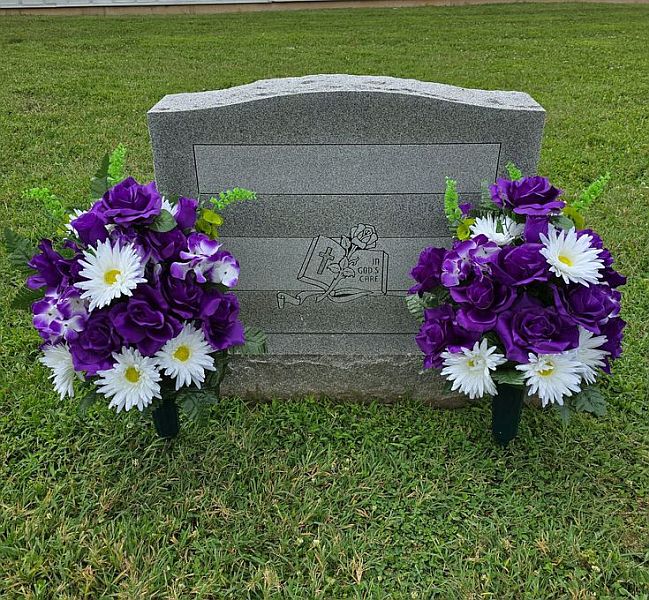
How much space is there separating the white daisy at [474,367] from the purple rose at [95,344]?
1.06 metres

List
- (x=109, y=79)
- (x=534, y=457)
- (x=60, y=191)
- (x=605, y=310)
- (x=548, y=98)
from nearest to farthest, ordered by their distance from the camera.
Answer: (x=605, y=310), (x=534, y=457), (x=60, y=191), (x=548, y=98), (x=109, y=79)

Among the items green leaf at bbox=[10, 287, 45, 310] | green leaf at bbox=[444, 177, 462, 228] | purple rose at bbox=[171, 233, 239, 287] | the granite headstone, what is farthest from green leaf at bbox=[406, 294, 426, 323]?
green leaf at bbox=[10, 287, 45, 310]

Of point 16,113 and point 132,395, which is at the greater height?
point 132,395

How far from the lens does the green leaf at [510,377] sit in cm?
213

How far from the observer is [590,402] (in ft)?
7.40

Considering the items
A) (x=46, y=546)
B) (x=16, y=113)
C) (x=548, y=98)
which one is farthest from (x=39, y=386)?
(x=548, y=98)

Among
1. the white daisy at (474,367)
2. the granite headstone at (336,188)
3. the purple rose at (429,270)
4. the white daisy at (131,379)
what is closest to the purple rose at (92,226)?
the white daisy at (131,379)

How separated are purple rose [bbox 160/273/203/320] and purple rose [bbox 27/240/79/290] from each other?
293 mm

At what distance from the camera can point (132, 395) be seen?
6.86 feet

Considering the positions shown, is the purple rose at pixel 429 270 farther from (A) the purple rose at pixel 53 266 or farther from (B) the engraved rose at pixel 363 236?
(A) the purple rose at pixel 53 266

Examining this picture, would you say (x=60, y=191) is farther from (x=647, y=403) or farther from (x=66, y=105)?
(x=647, y=403)

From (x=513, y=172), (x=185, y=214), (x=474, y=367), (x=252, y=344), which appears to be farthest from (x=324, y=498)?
(x=513, y=172)

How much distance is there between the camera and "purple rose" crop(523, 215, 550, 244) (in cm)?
210

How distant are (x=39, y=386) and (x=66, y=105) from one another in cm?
498
